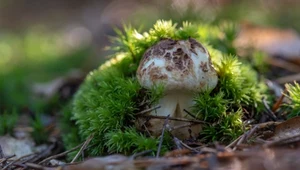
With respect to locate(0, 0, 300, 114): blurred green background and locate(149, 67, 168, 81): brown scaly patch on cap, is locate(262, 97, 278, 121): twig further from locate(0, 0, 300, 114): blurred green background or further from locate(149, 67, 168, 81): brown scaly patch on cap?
locate(0, 0, 300, 114): blurred green background

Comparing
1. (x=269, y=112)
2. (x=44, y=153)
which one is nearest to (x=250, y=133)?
(x=269, y=112)

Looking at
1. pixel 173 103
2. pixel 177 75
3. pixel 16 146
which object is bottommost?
pixel 16 146

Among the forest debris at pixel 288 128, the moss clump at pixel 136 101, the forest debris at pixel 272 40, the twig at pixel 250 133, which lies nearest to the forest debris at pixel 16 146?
the moss clump at pixel 136 101

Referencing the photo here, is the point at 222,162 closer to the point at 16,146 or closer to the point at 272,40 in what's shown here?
the point at 16,146

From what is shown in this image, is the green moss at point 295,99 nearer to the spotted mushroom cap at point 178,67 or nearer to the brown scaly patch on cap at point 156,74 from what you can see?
the spotted mushroom cap at point 178,67

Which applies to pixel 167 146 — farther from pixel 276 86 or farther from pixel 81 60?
pixel 81 60

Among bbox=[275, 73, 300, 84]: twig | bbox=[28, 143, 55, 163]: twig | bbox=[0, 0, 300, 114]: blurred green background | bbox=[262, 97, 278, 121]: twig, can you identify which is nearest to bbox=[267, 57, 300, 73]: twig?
bbox=[275, 73, 300, 84]: twig
